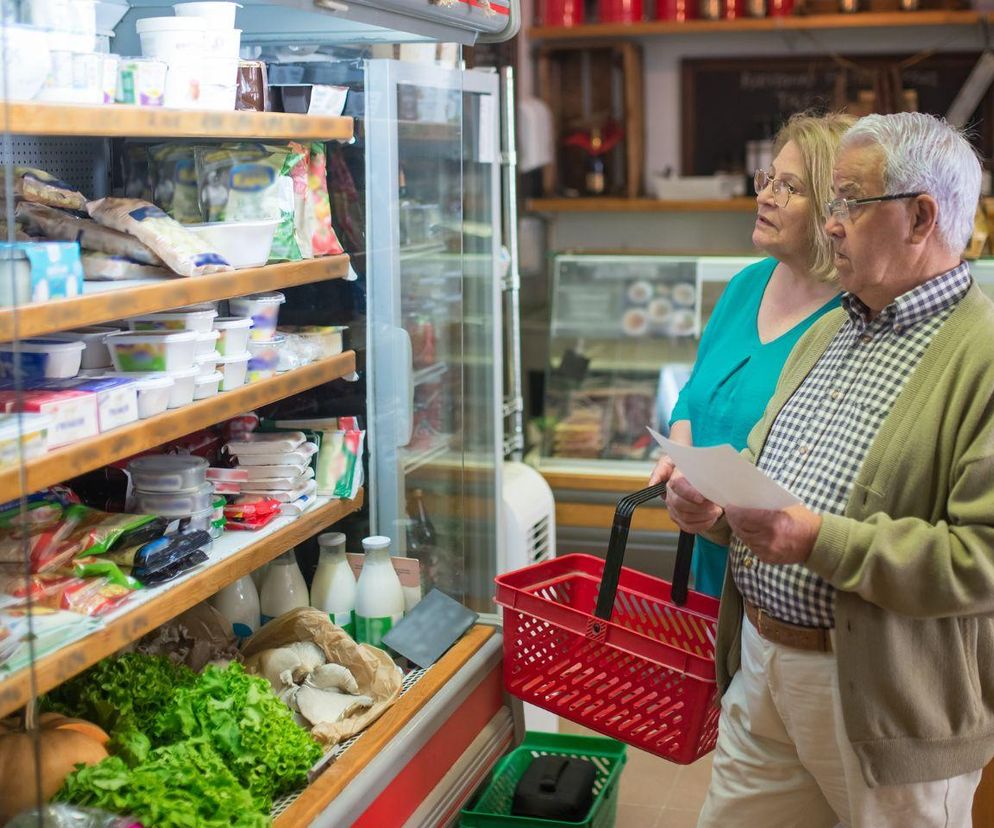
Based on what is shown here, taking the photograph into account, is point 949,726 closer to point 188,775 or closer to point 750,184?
point 188,775

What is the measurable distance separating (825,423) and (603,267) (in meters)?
3.10

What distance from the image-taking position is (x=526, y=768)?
11.3 ft

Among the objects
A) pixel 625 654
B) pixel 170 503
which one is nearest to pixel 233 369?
pixel 170 503

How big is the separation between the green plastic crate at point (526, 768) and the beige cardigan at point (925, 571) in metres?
1.11

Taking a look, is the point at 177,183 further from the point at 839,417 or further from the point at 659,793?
the point at 659,793

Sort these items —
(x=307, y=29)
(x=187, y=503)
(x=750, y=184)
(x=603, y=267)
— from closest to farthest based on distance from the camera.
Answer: (x=187, y=503)
(x=307, y=29)
(x=603, y=267)
(x=750, y=184)

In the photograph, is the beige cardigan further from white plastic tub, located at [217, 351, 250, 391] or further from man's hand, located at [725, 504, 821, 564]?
white plastic tub, located at [217, 351, 250, 391]

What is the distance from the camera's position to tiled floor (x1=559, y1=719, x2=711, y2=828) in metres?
3.89

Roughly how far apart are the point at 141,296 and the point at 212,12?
2.15 feet

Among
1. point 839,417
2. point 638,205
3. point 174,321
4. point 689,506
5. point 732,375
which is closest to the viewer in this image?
point 839,417

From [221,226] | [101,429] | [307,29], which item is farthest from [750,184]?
[101,429]

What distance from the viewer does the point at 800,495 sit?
222 centimetres

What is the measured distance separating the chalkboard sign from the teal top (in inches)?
135

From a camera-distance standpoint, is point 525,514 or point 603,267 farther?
point 603,267
